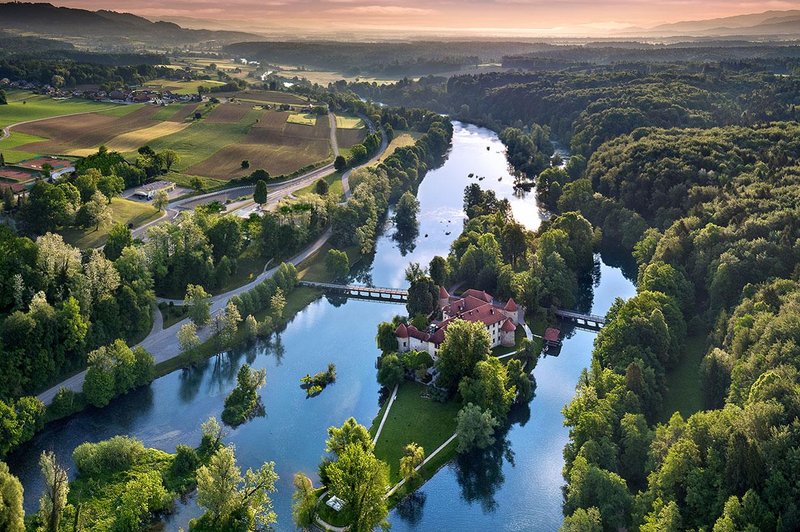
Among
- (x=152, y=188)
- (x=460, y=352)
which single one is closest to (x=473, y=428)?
(x=460, y=352)

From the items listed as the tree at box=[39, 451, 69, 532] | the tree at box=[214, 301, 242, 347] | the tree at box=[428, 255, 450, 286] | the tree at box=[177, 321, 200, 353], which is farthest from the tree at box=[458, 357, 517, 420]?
the tree at box=[39, 451, 69, 532]

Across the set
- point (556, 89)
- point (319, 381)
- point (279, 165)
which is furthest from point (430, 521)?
point (556, 89)

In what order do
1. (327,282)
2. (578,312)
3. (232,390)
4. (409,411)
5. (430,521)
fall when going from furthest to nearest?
1. (327,282)
2. (578,312)
3. (232,390)
4. (409,411)
5. (430,521)

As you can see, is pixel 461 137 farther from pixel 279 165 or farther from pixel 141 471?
pixel 141 471

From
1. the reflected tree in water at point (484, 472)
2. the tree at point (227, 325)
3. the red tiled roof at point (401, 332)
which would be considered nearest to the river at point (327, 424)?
the reflected tree in water at point (484, 472)

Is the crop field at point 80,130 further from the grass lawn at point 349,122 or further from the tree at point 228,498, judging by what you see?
the tree at point 228,498
